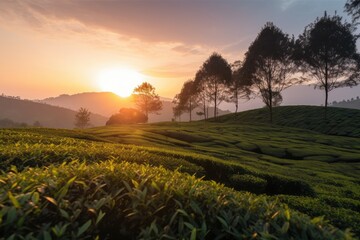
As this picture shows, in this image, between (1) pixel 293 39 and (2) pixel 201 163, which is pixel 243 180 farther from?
(1) pixel 293 39

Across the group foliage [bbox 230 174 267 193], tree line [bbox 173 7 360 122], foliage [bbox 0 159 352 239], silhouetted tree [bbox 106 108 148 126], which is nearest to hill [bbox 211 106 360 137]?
tree line [bbox 173 7 360 122]

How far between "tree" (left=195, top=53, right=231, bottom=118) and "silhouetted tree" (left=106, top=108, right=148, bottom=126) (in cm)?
3231

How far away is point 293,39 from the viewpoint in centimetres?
6284

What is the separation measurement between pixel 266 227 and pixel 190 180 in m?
1.87

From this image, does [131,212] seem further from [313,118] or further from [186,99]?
[186,99]

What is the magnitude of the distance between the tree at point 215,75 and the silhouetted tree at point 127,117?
32.3 metres

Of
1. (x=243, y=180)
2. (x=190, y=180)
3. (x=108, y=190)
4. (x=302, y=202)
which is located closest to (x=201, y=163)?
(x=243, y=180)

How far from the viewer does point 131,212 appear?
4.58 m

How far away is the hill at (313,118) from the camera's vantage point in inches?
2158

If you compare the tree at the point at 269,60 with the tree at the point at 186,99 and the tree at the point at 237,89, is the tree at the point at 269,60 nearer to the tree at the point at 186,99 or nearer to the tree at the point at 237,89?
the tree at the point at 237,89

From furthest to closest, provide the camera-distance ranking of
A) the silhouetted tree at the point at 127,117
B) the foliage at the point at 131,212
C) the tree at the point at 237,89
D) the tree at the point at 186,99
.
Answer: the silhouetted tree at the point at 127,117 < the tree at the point at 186,99 < the tree at the point at 237,89 < the foliage at the point at 131,212

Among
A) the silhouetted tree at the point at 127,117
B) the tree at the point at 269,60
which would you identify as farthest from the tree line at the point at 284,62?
the silhouetted tree at the point at 127,117

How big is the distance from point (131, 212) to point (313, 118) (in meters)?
66.5

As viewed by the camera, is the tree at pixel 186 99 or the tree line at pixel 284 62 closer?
the tree line at pixel 284 62
